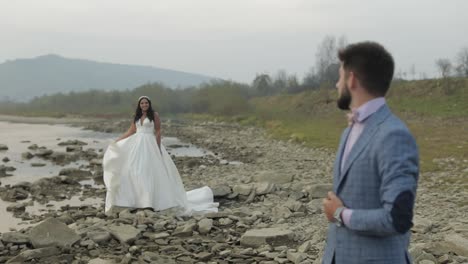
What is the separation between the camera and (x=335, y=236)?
252 centimetres

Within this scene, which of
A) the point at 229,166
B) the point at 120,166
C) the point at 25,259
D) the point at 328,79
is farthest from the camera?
the point at 328,79

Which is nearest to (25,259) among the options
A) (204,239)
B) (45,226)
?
(45,226)

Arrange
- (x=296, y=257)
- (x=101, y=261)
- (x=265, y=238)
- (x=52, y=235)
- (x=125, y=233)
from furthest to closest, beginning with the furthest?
(x=125, y=233)
(x=265, y=238)
(x=52, y=235)
(x=101, y=261)
(x=296, y=257)

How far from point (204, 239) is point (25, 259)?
8.81 feet

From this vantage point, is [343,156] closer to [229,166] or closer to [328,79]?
[229,166]

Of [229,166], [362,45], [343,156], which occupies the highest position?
[362,45]

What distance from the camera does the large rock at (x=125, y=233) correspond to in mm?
7769

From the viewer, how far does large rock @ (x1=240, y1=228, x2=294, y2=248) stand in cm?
764

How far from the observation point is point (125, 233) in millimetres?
7977

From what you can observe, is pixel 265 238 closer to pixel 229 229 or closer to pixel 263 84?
pixel 229 229

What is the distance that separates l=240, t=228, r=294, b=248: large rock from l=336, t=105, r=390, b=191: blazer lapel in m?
5.44

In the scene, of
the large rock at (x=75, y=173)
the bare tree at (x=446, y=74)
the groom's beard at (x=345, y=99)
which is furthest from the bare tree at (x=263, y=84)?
the groom's beard at (x=345, y=99)

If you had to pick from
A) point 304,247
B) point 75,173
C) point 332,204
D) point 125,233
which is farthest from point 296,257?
point 75,173

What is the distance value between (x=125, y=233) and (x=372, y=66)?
6419 mm
